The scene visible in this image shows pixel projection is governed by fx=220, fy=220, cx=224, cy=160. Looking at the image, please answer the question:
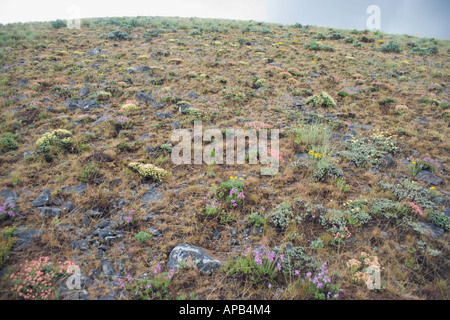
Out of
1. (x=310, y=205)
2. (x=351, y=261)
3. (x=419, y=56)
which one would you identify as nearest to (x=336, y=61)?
(x=419, y=56)

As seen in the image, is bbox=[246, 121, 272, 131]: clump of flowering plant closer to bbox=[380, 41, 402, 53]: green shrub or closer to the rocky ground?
the rocky ground

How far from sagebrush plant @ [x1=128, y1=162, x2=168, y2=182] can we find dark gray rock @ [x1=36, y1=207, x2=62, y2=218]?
1997 mm

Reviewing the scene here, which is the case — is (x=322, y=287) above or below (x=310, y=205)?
below

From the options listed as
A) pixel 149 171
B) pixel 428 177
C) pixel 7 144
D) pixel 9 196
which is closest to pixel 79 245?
pixel 149 171

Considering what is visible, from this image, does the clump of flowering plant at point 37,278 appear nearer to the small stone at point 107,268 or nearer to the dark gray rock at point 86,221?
the small stone at point 107,268

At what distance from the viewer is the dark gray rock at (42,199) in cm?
507

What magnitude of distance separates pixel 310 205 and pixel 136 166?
4.81 metres

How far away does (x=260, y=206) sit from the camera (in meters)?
5.32

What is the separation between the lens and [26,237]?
4.25 meters

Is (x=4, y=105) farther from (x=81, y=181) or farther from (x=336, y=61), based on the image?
(x=336, y=61)

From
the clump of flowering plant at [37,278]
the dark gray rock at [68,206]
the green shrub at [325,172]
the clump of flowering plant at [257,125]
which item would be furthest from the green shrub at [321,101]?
the clump of flowering plant at [37,278]

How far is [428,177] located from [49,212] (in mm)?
9489
